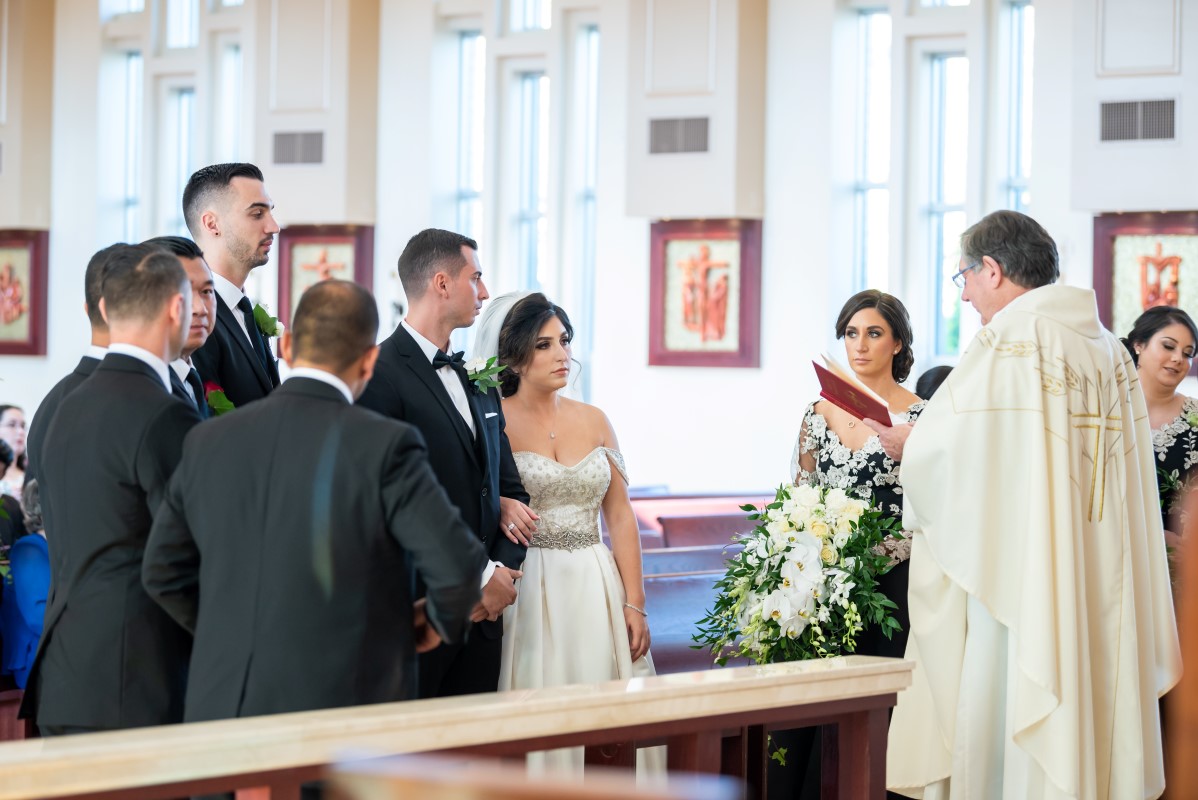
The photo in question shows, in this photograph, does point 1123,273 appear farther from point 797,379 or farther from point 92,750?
point 92,750

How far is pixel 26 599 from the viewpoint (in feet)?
17.6

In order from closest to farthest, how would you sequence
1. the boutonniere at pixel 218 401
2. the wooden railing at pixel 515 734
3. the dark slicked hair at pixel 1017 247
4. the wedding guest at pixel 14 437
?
the wooden railing at pixel 515 734
the boutonniere at pixel 218 401
the dark slicked hair at pixel 1017 247
the wedding guest at pixel 14 437

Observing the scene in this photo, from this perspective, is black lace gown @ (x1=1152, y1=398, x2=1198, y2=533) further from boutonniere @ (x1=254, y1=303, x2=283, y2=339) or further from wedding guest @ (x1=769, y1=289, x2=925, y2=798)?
boutonniere @ (x1=254, y1=303, x2=283, y2=339)

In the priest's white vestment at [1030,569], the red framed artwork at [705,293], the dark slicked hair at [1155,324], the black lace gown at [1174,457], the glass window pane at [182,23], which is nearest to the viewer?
the priest's white vestment at [1030,569]

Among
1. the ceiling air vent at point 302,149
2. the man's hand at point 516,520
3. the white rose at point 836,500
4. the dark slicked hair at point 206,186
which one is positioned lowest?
the man's hand at point 516,520

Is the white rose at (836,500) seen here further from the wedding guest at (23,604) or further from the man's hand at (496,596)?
the wedding guest at (23,604)

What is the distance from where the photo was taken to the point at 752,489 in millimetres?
12828

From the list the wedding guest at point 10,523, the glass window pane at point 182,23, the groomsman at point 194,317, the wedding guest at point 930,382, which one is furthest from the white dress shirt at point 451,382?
the glass window pane at point 182,23

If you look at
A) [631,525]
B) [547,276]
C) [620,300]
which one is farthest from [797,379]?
[631,525]

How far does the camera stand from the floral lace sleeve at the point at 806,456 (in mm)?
5211

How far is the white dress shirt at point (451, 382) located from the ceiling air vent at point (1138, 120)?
851 centimetres

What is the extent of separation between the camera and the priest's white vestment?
4.10 metres

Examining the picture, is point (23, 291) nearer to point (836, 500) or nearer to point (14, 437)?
point (14, 437)

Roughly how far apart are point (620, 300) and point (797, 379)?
1.90 meters
